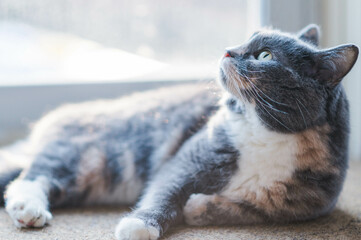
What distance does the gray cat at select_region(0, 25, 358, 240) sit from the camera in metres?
1.06

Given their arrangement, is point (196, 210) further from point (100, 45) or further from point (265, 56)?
point (100, 45)

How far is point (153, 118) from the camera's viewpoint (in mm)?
1477

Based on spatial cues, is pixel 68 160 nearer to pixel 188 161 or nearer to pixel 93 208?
pixel 93 208

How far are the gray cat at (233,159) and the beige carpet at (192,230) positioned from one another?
3cm

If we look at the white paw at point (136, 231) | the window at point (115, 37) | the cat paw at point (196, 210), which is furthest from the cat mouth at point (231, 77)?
the window at point (115, 37)

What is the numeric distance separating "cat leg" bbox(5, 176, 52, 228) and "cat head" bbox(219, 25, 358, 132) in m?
0.63

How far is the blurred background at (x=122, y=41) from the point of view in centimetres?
187

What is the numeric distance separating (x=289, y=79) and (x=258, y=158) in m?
0.24

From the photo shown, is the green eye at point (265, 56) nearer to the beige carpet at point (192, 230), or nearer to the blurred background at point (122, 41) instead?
the beige carpet at point (192, 230)

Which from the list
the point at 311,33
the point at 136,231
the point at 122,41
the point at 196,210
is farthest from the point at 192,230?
the point at 122,41

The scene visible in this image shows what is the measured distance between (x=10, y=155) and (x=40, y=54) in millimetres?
660

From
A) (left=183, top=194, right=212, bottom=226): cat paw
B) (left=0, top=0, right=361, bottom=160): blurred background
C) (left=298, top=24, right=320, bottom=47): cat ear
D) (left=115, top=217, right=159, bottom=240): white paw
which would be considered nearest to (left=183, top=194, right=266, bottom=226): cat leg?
(left=183, top=194, right=212, bottom=226): cat paw

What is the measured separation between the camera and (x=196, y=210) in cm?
110

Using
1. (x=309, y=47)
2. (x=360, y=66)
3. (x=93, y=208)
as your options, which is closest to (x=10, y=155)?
(x=93, y=208)
